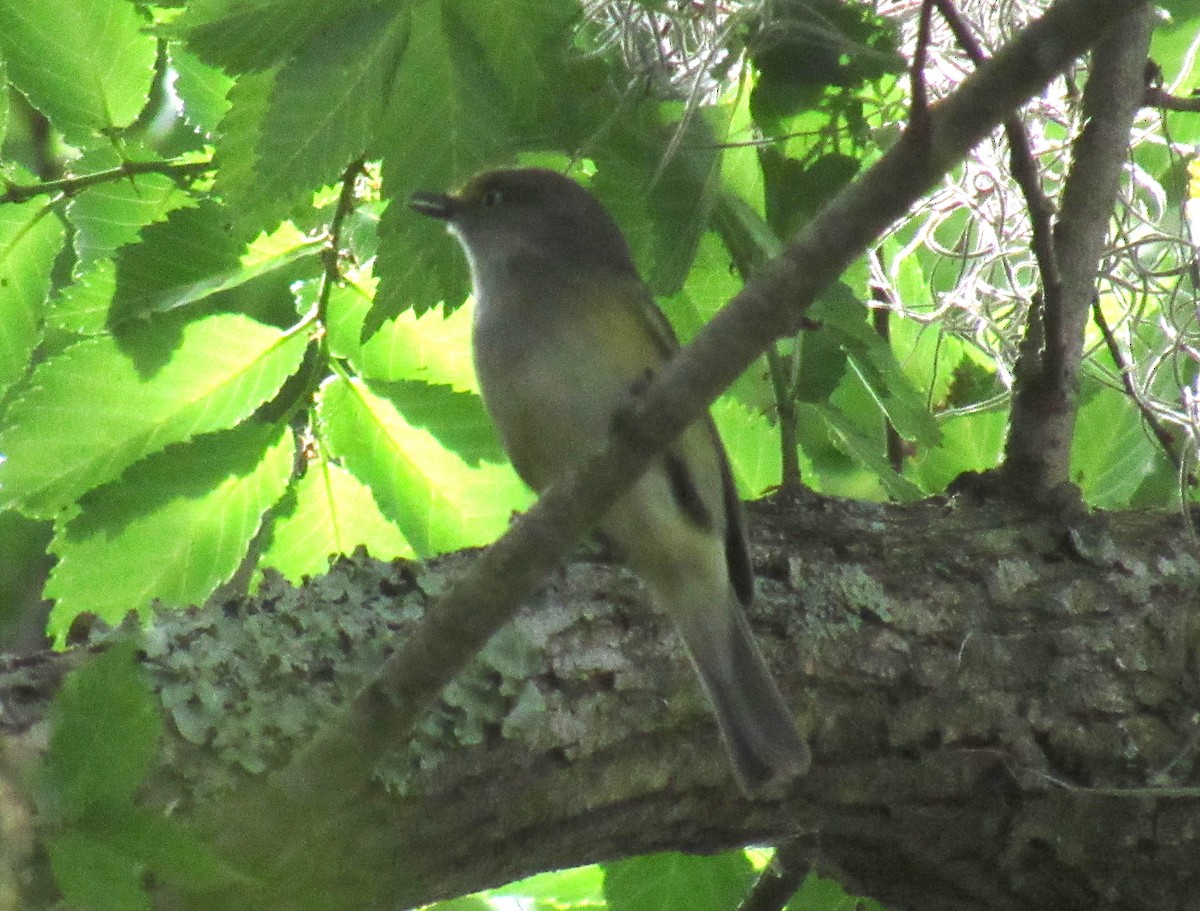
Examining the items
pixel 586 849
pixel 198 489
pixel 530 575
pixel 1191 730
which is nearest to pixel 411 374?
pixel 198 489

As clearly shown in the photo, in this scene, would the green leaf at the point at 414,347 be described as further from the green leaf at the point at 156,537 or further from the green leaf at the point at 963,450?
the green leaf at the point at 963,450

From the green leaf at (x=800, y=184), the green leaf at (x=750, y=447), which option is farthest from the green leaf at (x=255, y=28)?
the green leaf at (x=750, y=447)

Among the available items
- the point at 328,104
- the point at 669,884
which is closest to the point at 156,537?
the point at 328,104

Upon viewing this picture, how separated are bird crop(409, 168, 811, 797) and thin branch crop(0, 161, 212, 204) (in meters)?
0.63

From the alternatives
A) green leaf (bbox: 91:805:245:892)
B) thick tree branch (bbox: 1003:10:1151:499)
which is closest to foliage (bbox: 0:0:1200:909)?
thick tree branch (bbox: 1003:10:1151:499)

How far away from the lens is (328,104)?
2652 mm

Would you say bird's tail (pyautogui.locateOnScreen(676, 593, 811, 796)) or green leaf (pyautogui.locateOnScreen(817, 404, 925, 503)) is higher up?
green leaf (pyautogui.locateOnScreen(817, 404, 925, 503))

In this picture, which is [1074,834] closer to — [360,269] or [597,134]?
[597,134]

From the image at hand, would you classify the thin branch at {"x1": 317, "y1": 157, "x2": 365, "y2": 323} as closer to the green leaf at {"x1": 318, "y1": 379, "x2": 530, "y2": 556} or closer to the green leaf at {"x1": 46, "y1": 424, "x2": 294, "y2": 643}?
the green leaf at {"x1": 318, "y1": 379, "x2": 530, "y2": 556}

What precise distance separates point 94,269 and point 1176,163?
254 centimetres

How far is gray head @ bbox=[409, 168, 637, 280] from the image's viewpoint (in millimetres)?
3537

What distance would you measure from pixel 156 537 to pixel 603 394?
1.00 m

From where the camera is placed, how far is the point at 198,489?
2.97 metres

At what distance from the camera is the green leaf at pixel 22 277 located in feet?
10.3
